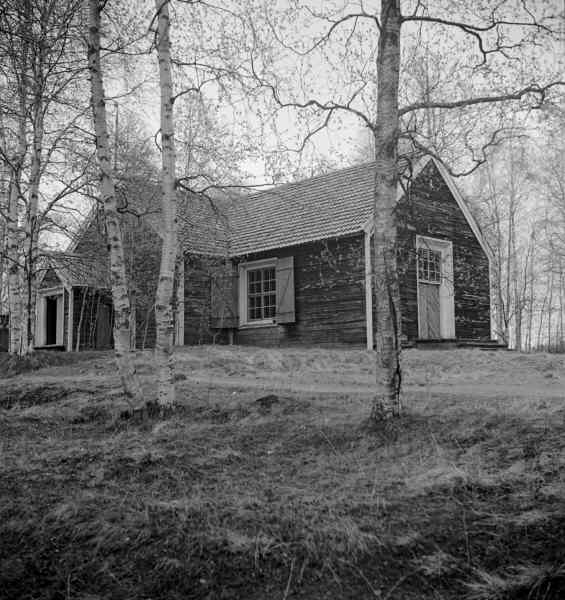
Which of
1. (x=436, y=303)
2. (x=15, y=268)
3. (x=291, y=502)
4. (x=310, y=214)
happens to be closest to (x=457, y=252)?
(x=436, y=303)

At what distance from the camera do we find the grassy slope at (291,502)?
3205 millimetres

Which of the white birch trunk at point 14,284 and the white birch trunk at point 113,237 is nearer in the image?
the white birch trunk at point 113,237

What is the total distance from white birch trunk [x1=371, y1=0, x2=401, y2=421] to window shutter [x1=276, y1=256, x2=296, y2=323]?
9653mm

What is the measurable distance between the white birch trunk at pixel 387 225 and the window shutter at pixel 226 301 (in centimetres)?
1092

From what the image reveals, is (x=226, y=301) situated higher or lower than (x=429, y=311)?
higher

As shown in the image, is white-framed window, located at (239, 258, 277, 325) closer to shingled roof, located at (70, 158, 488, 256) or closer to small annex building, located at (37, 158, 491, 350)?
small annex building, located at (37, 158, 491, 350)

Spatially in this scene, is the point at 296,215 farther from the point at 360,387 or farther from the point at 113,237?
the point at 113,237

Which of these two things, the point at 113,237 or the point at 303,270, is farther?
the point at 303,270

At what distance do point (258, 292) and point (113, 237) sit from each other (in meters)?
10.1

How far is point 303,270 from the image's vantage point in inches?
612

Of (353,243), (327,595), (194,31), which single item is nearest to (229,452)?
(327,595)

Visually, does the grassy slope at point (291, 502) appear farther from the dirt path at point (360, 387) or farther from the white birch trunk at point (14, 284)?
the white birch trunk at point (14, 284)

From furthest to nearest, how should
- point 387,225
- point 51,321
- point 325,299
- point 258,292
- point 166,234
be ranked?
point 51,321 → point 258,292 → point 325,299 → point 166,234 → point 387,225

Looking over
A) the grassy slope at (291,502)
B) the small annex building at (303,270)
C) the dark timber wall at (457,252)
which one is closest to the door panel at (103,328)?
the small annex building at (303,270)
